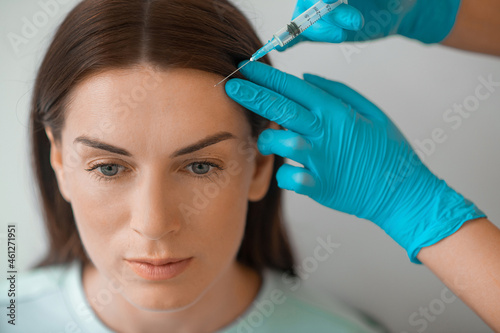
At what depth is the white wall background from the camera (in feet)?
5.19

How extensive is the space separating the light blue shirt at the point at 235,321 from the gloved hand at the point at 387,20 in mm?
780

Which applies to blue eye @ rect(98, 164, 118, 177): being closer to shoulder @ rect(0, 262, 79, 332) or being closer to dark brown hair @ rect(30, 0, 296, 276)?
dark brown hair @ rect(30, 0, 296, 276)

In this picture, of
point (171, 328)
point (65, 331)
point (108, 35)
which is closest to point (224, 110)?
point (108, 35)

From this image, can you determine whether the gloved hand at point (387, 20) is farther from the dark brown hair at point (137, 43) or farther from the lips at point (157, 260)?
the lips at point (157, 260)

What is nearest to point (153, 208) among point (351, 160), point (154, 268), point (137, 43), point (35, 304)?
point (154, 268)

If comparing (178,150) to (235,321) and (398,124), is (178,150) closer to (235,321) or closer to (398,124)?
(235,321)

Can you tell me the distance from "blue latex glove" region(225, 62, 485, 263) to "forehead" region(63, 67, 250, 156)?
0.35 feet

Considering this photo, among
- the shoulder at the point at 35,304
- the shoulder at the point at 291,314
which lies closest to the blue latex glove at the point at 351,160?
the shoulder at the point at 291,314

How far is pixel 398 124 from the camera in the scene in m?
1.80

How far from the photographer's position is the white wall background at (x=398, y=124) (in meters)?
1.58

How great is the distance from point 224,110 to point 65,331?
0.89 meters

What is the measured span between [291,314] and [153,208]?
0.66 m

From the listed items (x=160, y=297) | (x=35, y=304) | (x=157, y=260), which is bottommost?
(x=35, y=304)

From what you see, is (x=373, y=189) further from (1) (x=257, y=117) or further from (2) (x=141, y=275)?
(2) (x=141, y=275)
